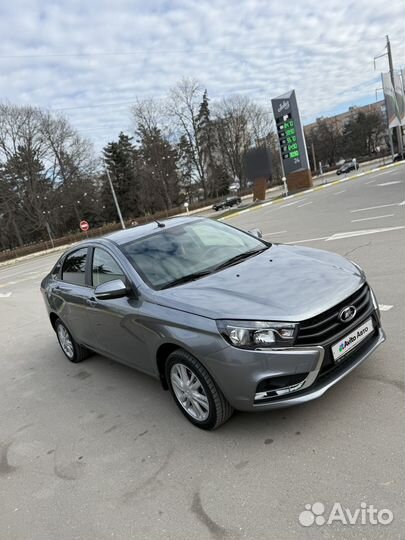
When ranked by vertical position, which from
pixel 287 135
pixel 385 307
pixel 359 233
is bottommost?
pixel 359 233

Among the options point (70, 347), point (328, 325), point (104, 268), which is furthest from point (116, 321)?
point (328, 325)

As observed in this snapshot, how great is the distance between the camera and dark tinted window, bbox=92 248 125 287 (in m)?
4.21

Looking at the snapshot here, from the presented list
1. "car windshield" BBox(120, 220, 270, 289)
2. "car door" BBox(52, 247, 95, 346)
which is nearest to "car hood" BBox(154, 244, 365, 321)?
"car windshield" BBox(120, 220, 270, 289)

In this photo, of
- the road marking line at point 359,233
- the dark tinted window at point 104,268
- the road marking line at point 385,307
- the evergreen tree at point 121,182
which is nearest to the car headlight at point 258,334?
the dark tinted window at point 104,268

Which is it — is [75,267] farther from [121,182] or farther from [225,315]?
[121,182]

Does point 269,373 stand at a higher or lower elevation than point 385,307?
higher

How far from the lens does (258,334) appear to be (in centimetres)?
294

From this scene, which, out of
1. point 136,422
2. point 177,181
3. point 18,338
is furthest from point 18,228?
point 136,422

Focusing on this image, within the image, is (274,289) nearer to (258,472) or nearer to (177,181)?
(258,472)

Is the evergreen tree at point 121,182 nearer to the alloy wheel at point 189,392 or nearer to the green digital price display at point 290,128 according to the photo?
the green digital price display at point 290,128

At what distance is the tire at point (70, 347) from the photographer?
5.55 meters

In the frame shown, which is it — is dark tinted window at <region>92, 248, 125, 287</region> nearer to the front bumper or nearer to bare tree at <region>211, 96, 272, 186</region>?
the front bumper

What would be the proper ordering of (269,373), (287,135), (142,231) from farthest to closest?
(287,135), (142,231), (269,373)

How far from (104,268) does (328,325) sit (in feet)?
8.02
